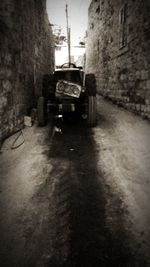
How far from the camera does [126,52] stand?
295 inches

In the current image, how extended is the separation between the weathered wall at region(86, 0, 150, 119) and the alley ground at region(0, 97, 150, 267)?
1.91 metres

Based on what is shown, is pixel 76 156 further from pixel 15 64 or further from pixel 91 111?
pixel 15 64

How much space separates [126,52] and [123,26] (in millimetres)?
1100

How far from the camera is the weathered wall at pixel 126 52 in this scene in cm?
609

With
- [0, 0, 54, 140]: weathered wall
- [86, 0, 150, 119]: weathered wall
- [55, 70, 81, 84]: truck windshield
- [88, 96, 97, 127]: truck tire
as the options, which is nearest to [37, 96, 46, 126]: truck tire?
[0, 0, 54, 140]: weathered wall

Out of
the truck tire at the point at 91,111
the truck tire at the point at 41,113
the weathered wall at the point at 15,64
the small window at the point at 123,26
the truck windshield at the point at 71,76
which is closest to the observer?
the weathered wall at the point at 15,64

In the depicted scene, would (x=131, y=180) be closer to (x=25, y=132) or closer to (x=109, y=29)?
(x=25, y=132)

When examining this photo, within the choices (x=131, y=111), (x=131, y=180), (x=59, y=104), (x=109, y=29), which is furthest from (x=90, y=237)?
(x=109, y=29)

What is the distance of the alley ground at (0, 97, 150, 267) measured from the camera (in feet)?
8.04

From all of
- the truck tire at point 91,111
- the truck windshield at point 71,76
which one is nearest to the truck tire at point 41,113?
the truck windshield at point 71,76

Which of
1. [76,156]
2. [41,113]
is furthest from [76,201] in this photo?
[41,113]

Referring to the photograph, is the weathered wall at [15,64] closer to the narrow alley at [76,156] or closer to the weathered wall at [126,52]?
the narrow alley at [76,156]

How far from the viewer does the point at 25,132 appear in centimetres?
598

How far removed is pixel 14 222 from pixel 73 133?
3.38m
